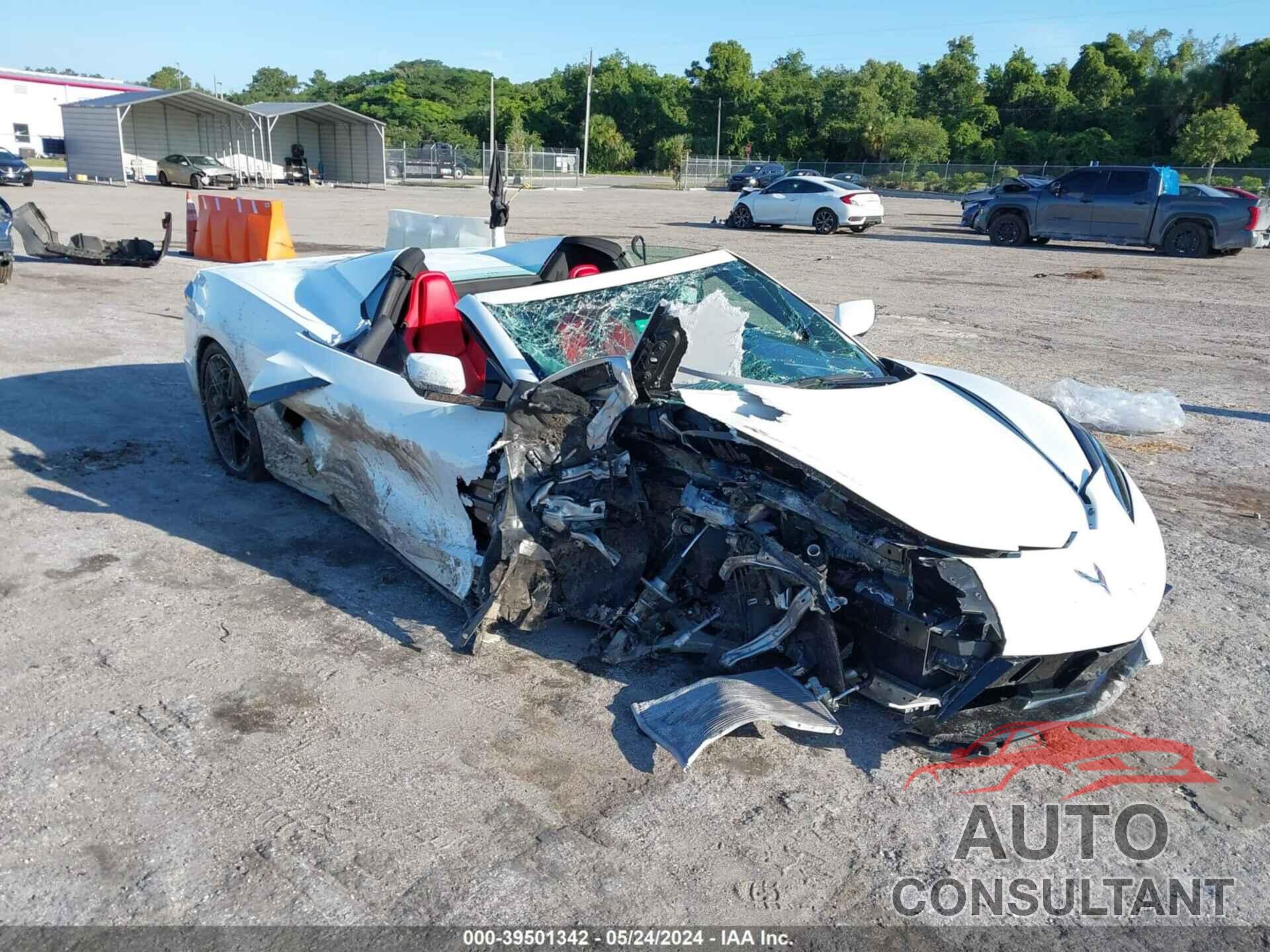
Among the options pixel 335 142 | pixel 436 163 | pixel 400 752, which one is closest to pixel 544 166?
pixel 436 163

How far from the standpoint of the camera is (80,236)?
46.9 ft

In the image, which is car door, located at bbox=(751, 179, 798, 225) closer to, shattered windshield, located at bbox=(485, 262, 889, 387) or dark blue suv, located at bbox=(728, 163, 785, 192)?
dark blue suv, located at bbox=(728, 163, 785, 192)

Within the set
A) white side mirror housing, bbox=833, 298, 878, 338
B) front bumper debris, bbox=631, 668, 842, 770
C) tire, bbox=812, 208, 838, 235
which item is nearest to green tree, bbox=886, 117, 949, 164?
tire, bbox=812, 208, 838, 235

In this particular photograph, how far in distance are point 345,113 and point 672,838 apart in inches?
1852

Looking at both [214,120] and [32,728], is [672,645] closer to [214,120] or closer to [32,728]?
[32,728]

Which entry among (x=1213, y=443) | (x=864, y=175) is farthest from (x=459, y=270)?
(x=864, y=175)

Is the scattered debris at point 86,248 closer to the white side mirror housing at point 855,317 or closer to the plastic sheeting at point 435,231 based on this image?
the plastic sheeting at point 435,231

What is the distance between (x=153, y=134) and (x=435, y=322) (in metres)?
43.9

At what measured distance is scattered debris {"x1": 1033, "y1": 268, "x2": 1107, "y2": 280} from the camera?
16.1 metres

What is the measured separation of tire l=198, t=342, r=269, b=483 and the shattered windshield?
1963 millimetres

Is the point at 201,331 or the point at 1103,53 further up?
the point at 1103,53

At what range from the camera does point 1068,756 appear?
3197 millimetres

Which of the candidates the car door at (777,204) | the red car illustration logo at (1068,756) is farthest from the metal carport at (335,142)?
the red car illustration logo at (1068,756)

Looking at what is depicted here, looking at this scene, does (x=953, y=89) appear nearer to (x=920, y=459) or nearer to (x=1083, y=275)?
(x=1083, y=275)
